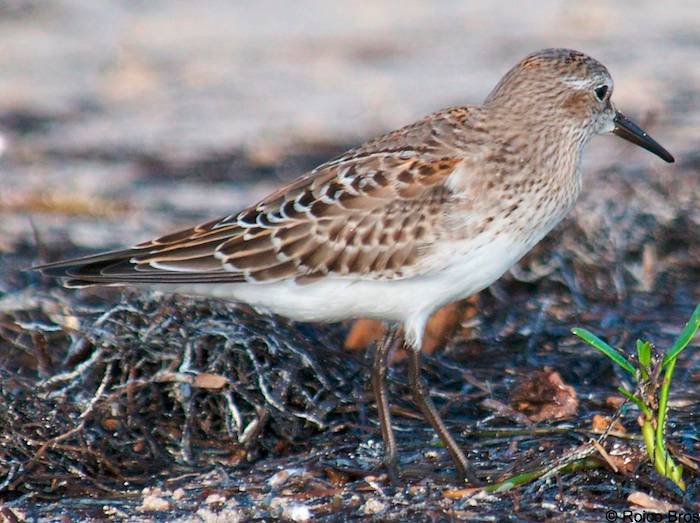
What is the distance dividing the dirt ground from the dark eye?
116 cm

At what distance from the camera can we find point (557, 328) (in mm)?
6164

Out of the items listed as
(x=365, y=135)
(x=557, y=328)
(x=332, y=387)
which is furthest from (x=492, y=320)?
(x=365, y=135)

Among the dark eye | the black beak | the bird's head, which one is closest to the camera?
the bird's head

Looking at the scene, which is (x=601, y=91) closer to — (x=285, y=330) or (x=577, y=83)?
(x=577, y=83)

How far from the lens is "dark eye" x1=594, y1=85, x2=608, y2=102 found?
5559 millimetres

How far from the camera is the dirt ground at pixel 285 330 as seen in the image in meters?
4.86

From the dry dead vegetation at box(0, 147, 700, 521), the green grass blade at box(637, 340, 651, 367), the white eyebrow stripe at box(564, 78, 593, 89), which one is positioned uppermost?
the white eyebrow stripe at box(564, 78, 593, 89)

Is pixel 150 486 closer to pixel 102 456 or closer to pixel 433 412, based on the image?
pixel 102 456

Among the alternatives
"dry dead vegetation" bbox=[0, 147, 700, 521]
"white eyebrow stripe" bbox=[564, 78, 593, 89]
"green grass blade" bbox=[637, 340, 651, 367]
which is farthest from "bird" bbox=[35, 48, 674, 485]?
"green grass blade" bbox=[637, 340, 651, 367]

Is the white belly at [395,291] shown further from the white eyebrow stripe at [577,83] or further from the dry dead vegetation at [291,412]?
the white eyebrow stripe at [577,83]

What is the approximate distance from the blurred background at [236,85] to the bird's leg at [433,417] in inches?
116

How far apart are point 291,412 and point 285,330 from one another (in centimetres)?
51

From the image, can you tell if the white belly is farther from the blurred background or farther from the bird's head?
the blurred background

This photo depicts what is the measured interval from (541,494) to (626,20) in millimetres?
8728
